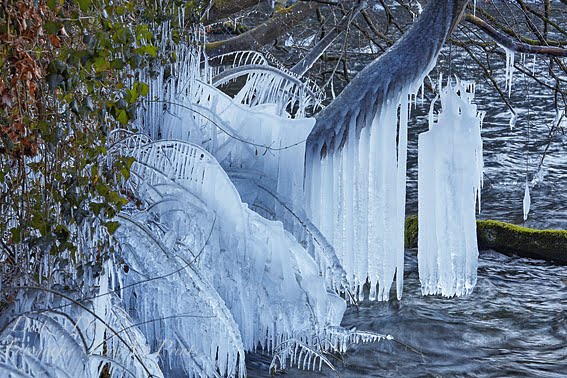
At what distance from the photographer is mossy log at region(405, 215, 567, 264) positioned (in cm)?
923

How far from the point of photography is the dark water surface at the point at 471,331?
666cm

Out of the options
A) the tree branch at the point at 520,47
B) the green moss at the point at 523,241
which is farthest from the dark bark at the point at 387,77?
the green moss at the point at 523,241

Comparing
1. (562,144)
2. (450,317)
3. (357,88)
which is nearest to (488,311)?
(450,317)

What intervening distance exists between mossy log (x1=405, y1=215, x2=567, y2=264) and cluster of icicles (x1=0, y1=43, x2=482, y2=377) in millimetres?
1911

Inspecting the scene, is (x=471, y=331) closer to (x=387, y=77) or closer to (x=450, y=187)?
(x=450, y=187)

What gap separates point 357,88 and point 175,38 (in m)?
1.36

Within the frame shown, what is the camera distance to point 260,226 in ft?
20.6

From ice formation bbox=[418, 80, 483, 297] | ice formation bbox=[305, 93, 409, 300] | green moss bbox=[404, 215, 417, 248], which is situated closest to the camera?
ice formation bbox=[305, 93, 409, 300]

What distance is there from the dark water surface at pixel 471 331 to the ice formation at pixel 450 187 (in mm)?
472

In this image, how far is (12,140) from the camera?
4379 mm

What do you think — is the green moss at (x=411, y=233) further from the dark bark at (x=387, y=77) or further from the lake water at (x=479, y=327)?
the dark bark at (x=387, y=77)

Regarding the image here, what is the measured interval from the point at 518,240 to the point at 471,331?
2.22 meters

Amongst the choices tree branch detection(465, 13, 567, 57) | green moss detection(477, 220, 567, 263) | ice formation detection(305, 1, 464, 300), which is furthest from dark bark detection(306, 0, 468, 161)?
green moss detection(477, 220, 567, 263)

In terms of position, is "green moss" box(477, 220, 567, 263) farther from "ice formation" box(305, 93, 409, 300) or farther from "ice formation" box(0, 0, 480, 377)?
"ice formation" box(305, 93, 409, 300)
